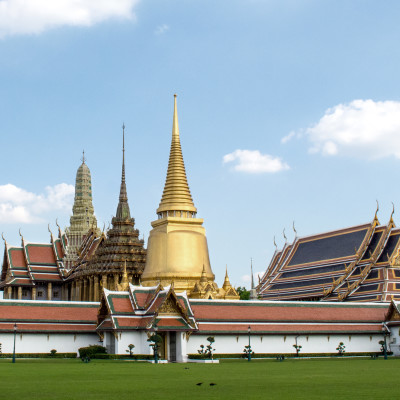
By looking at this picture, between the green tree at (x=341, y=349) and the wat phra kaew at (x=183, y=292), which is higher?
the wat phra kaew at (x=183, y=292)

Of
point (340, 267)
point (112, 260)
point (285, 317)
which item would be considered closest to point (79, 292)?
point (112, 260)

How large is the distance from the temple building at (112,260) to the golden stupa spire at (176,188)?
476 inches

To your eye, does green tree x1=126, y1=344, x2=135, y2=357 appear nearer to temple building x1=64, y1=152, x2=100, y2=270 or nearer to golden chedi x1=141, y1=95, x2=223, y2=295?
golden chedi x1=141, y1=95, x2=223, y2=295

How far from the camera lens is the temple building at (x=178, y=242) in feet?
178

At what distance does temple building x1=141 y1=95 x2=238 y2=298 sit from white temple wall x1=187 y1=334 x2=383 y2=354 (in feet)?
42.3

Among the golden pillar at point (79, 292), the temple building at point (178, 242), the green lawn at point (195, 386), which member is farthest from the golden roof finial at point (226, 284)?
the green lawn at point (195, 386)

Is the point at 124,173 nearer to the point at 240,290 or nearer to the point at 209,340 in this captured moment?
the point at 240,290

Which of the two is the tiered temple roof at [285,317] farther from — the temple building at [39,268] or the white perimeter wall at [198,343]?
the temple building at [39,268]

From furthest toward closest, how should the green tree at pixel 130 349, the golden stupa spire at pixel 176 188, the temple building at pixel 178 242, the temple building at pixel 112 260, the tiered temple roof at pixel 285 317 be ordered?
the temple building at pixel 112 260, the golden stupa spire at pixel 176 188, the temple building at pixel 178 242, the tiered temple roof at pixel 285 317, the green tree at pixel 130 349

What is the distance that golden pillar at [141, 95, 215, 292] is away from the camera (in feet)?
179

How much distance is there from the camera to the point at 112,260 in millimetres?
68875

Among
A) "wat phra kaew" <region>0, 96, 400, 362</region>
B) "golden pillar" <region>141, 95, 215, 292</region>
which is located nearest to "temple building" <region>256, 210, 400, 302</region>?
"wat phra kaew" <region>0, 96, 400, 362</region>

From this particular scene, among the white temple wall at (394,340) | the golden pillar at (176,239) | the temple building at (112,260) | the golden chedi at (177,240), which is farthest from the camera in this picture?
the temple building at (112,260)

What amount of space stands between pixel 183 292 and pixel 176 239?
54.7 ft
